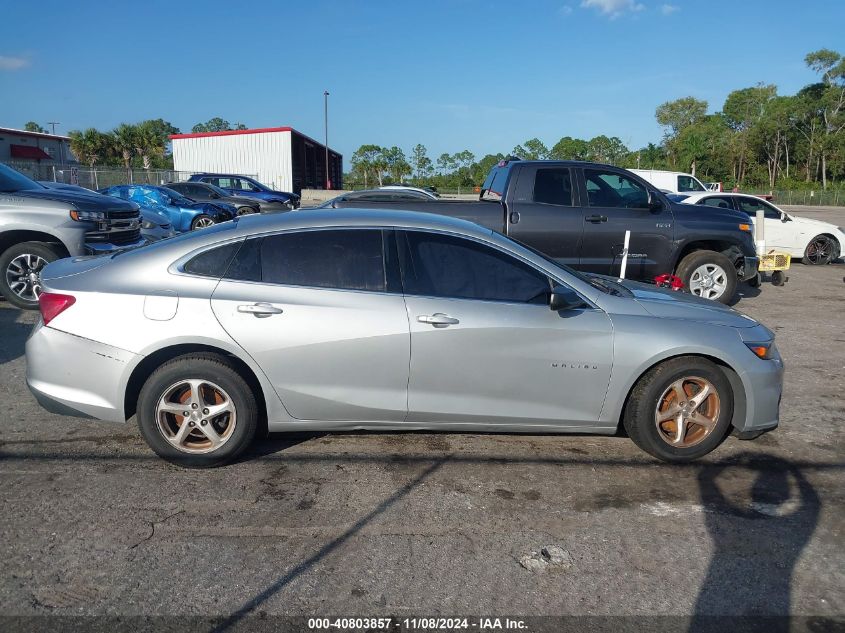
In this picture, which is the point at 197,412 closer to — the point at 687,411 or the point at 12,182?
the point at 687,411

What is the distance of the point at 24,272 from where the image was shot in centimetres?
811

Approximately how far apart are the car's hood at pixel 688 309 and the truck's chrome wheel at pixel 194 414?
2768 mm

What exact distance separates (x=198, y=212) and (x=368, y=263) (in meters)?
15.0

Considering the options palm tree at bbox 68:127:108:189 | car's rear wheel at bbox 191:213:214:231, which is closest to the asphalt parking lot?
car's rear wheel at bbox 191:213:214:231

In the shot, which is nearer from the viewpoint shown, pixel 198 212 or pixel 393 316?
pixel 393 316

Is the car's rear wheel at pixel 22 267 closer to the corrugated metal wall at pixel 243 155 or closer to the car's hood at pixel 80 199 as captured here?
the car's hood at pixel 80 199

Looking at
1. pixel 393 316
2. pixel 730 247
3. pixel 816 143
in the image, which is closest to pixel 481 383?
pixel 393 316

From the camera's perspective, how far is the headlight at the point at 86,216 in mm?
8264

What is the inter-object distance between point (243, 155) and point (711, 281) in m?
42.7

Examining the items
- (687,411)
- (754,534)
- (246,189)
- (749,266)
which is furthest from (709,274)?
(246,189)

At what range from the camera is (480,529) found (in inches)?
136

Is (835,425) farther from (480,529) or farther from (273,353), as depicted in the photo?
(273,353)

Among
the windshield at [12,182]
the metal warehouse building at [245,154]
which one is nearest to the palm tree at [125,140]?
the metal warehouse building at [245,154]

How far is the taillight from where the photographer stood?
405 centimetres
